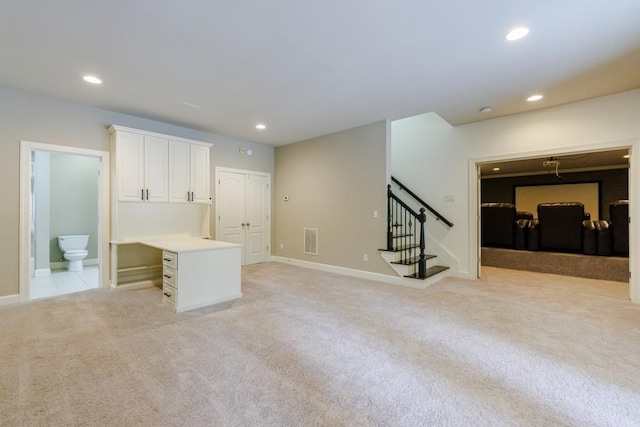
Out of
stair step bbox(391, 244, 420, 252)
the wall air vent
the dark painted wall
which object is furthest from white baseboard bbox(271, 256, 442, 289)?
the dark painted wall

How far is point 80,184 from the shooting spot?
6.45 meters

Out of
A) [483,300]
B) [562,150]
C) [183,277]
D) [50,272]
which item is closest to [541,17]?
[562,150]

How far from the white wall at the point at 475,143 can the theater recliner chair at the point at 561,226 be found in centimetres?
184

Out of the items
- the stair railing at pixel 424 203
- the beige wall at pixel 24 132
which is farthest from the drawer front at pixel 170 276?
the stair railing at pixel 424 203

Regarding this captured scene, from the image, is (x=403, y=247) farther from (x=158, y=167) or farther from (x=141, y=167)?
(x=141, y=167)

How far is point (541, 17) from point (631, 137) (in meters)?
2.72

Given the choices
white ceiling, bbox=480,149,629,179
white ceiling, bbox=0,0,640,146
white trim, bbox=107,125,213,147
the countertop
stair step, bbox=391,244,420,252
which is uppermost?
Answer: white ceiling, bbox=0,0,640,146

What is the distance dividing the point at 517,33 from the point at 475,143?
2.71 meters

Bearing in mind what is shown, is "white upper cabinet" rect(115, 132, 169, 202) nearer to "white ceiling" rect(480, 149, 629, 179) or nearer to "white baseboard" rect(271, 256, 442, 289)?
"white baseboard" rect(271, 256, 442, 289)

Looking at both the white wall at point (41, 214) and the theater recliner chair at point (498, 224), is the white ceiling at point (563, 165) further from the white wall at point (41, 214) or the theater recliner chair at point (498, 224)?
the white wall at point (41, 214)

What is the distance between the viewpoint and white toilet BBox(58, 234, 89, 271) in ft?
19.2

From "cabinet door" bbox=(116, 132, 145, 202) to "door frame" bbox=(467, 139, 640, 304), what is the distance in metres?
5.46

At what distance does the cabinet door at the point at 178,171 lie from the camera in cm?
482

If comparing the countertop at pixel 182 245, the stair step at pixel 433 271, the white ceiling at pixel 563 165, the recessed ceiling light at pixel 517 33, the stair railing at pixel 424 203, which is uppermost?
the recessed ceiling light at pixel 517 33
